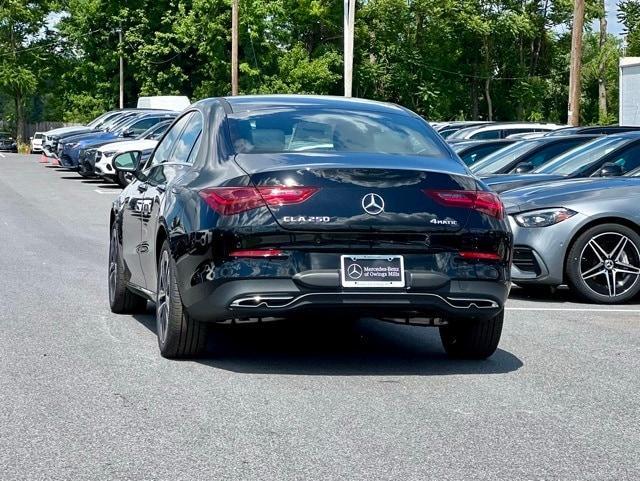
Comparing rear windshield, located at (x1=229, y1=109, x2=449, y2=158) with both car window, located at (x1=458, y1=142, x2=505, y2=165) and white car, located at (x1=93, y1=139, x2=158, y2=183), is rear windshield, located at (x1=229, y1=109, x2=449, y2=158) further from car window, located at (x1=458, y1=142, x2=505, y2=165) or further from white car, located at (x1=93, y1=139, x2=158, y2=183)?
white car, located at (x1=93, y1=139, x2=158, y2=183)

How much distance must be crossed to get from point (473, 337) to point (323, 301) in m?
1.25

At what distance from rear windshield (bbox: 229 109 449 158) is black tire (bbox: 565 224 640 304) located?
11.4 ft

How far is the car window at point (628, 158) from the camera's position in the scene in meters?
13.4

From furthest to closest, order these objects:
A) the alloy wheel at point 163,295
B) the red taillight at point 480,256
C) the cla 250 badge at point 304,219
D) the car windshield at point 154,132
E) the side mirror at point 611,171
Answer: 1. the car windshield at point 154,132
2. the side mirror at point 611,171
3. the alloy wheel at point 163,295
4. the red taillight at point 480,256
5. the cla 250 badge at point 304,219

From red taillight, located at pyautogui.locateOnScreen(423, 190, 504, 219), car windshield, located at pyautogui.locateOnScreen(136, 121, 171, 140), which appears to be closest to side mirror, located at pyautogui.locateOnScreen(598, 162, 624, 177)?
red taillight, located at pyautogui.locateOnScreen(423, 190, 504, 219)

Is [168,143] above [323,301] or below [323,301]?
A: above

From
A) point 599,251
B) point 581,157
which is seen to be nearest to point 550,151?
point 581,157

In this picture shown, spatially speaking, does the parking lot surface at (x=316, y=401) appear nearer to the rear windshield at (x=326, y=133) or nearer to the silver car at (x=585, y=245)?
the silver car at (x=585, y=245)

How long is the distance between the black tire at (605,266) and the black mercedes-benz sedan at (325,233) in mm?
3483

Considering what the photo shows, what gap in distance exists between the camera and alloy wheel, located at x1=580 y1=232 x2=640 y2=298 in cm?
1159

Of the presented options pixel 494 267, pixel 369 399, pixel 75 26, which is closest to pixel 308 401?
pixel 369 399

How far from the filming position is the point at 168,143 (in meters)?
9.59

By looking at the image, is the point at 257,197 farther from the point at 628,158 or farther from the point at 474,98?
the point at 474,98

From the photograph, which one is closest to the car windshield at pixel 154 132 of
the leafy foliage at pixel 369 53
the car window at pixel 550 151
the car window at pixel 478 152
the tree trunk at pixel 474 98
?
the car window at pixel 478 152
